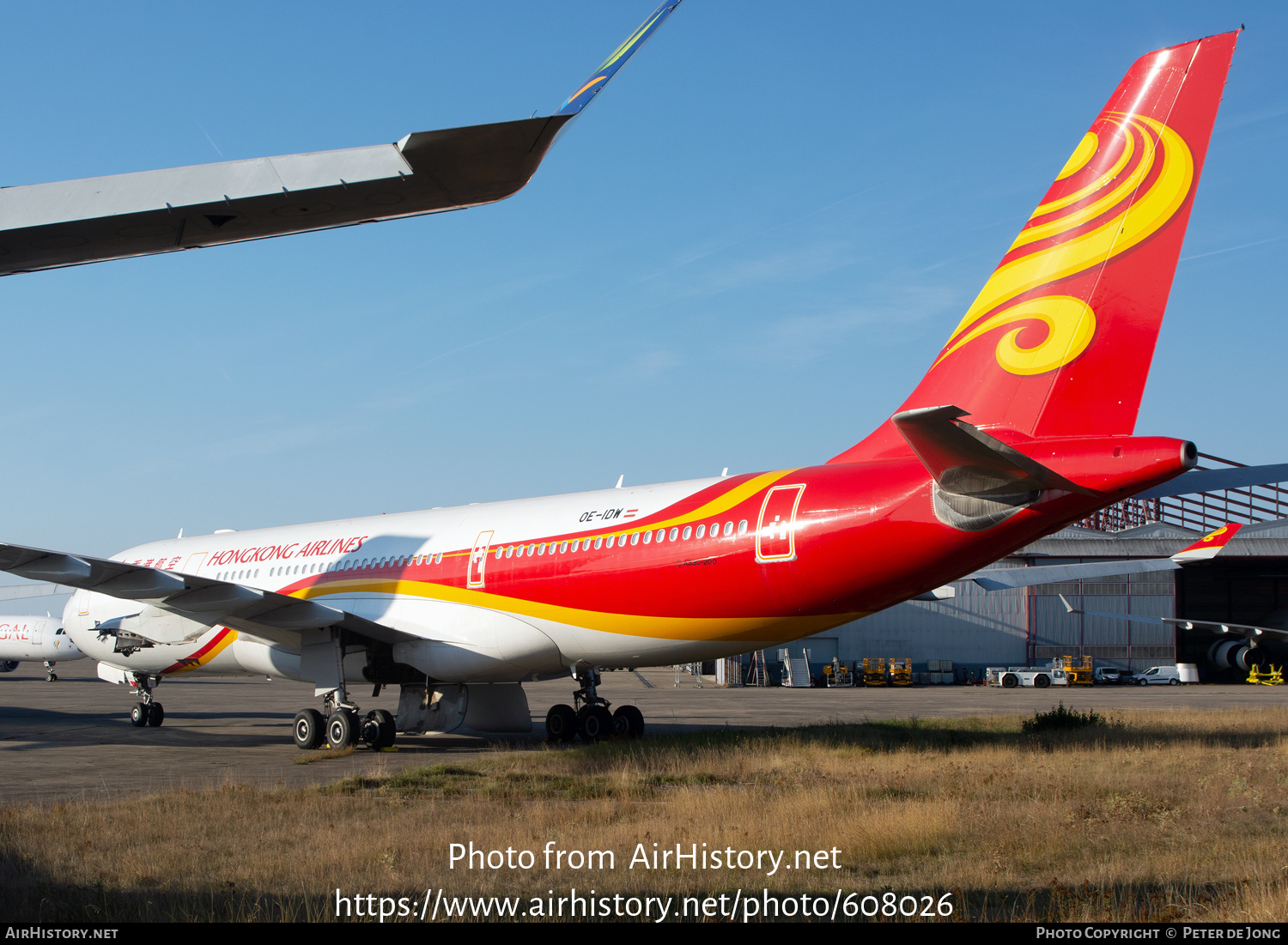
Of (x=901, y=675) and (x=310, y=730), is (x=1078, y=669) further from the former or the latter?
(x=310, y=730)

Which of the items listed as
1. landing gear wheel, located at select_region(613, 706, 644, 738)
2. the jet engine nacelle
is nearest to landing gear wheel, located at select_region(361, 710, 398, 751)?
landing gear wheel, located at select_region(613, 706, 644, 738)

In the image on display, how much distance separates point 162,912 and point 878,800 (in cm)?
688

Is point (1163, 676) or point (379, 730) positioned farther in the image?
point (1163, 676)

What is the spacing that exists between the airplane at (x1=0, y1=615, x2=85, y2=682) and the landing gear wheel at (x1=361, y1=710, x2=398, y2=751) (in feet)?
121

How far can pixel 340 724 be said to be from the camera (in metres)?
17.6

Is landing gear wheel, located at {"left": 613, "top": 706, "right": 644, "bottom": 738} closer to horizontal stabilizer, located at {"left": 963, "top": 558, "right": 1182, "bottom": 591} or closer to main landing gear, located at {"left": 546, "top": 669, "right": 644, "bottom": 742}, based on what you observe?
main landing gear, located at {"left": 546, "top": 669, "right": 644, "bottom": 742}

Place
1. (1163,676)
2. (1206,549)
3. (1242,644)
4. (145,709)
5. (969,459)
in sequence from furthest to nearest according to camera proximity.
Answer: (1242,644) < (1163,676) < (145,709) < (1206,549) < (969,459)

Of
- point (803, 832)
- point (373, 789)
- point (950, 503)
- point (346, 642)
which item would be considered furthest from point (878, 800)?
point (346, 642)

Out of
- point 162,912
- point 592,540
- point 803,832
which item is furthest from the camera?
point 592,540

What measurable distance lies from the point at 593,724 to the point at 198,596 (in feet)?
22.4

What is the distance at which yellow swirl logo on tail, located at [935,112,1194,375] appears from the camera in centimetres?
1203

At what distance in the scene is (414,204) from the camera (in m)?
4.15

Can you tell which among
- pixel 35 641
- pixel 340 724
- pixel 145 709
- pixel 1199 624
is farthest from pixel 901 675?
pixel 35 641

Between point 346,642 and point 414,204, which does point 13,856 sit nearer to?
point 414,204
